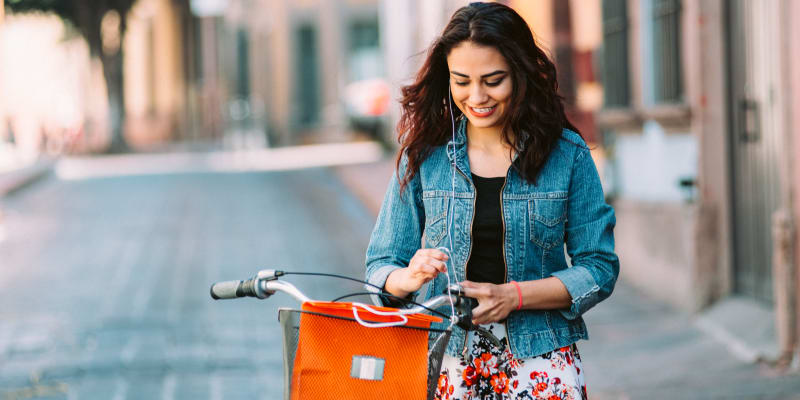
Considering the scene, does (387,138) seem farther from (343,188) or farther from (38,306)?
(38,306)

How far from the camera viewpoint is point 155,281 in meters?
10.5

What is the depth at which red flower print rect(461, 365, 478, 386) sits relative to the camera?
2.93m

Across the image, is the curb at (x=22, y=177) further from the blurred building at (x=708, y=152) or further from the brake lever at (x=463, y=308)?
the brake lever at (x=463, y=308)

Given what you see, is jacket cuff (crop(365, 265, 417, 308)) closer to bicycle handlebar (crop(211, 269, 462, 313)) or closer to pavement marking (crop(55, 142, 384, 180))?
bicycle handlebar (crop(211, 269, 462, 313))

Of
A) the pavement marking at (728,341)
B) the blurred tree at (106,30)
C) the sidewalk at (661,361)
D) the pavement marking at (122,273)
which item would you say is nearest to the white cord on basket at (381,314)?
the sidewalk at (661,361)

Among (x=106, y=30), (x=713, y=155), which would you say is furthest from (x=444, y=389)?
(x=106, y=30)

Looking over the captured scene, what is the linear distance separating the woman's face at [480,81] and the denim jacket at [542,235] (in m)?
0.13

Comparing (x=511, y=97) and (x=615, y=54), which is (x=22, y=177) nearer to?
(x=615, y=54)

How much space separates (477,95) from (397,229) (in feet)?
1.32

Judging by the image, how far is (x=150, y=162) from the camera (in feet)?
97.0

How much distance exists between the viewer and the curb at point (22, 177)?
746 inches

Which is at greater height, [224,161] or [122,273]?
[224,161]

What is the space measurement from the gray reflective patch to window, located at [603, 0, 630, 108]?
8068 mm

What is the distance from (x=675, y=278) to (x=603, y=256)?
614cm
